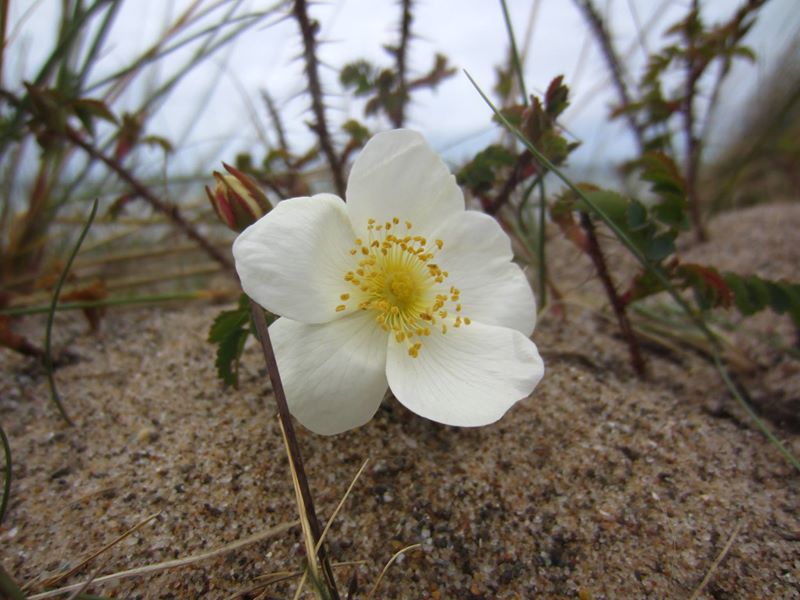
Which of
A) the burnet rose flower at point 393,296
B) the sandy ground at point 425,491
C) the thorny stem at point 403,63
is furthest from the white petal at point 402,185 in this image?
the thorny stem at point 403,63

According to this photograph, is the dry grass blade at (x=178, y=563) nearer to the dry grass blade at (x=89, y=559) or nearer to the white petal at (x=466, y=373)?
the dry grass blade at (x=89, y=559)

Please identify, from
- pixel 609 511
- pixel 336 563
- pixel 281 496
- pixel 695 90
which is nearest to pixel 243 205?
pixel 281 496

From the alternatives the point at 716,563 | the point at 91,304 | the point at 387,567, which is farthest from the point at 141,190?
the point at 716,563

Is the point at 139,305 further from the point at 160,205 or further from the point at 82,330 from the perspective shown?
the point at 160,205

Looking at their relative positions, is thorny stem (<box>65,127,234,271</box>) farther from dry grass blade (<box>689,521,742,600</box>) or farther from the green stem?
dry grass blade (<box>689,521,742,600</box>)

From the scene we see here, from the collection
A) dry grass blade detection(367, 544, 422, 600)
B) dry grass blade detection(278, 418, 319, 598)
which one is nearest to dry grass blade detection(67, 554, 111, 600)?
dry grass blade detection(278, 418, 319, 598)

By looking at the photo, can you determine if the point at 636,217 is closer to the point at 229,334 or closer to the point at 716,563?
the point at 716,563

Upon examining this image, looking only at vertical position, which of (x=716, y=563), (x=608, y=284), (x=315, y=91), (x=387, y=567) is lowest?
(x=716, y=563)
